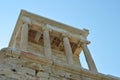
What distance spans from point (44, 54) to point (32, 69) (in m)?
3.31

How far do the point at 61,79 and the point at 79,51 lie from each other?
281 inches

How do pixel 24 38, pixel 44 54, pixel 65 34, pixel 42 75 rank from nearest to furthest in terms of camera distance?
pixel 42 75
pixel 44 54
pixel 24 38
pixel 65 34

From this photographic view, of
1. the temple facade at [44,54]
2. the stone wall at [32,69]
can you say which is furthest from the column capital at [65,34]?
the stone wall at [32,69]

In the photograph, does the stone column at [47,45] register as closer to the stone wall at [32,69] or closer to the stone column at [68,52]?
the stone column at [68,52]

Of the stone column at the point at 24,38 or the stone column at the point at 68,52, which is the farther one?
the stone column at the point at 68,52

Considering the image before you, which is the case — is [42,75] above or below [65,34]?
below

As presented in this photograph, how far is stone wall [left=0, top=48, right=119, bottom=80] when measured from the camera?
662 centimetres

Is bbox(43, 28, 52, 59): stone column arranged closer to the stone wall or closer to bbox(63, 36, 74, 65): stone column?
bbox(63, 36, 74, 65): stone column

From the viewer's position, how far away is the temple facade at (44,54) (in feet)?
22.6

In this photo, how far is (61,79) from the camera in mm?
7234

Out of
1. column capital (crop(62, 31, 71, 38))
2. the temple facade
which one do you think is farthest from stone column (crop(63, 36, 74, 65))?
column capital (crop(62, 31, 71, 38))

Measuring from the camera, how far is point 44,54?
34.1 ft

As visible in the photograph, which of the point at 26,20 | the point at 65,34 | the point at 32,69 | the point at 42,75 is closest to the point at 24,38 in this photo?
the point at 26,20

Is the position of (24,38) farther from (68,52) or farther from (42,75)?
(42,75)
